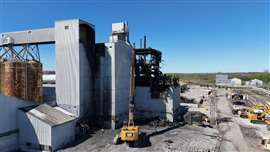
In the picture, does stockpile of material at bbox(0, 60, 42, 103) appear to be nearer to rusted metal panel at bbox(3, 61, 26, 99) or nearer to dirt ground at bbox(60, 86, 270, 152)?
rusted metal panel at bbox(3, 61, 26, 99)

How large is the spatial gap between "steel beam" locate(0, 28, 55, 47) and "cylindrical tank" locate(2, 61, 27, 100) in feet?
14.9

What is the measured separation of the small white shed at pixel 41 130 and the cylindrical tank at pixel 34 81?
135 inches

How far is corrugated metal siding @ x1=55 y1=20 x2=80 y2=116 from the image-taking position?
77.7 feet

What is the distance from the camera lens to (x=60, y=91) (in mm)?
24391

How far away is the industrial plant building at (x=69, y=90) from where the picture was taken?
19.3m

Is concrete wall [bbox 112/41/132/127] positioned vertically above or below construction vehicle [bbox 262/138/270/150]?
above

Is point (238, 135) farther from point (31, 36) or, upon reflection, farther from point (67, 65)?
point (31, 36)

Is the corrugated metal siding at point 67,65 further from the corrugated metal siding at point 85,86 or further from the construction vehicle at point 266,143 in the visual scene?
the construction vehicle at point 266,143

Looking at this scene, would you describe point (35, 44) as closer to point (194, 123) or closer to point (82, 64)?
point (82, 64)

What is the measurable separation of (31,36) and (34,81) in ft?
22.7

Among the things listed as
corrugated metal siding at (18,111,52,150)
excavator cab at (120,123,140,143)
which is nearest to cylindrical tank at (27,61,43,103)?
corrugated metal siding at (18,111,52,150)

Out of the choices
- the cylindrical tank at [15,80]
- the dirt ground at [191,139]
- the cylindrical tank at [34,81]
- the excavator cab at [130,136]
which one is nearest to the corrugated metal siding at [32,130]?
Result: the dirt ground at [191,139]

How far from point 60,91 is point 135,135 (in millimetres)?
10230

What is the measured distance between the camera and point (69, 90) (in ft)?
78.7
